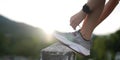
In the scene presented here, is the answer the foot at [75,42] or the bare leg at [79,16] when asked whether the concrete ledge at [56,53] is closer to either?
the foot at [75,42]

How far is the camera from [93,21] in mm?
5219

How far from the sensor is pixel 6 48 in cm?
8456

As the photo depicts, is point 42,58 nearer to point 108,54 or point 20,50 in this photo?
Result: point 108,54

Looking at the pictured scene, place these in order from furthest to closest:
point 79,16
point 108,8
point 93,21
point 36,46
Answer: point 36,46 → point 108,8 → point 79,16 → point 93,21

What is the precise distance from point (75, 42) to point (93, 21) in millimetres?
385

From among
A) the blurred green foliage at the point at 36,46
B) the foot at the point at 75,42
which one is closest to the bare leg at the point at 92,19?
the foot at the point at 75,42

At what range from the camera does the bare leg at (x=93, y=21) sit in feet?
17.2

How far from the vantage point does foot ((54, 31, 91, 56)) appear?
5.27 metres

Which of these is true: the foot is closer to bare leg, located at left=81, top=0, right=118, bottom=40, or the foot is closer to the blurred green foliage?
bare leg, located at left=81, top=0, right=118, bottom=40

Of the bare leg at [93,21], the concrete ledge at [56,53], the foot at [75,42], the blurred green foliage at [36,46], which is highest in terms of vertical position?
the blurred green foliage at [36,46]

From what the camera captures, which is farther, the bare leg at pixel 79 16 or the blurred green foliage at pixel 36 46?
the blurred green foliage at pixel 36 46

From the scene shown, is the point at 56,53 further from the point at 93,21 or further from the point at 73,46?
the point at 93,21

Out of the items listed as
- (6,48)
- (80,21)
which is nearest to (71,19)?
(80,21)

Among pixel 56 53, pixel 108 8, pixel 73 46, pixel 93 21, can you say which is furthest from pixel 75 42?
pixel 108 8
